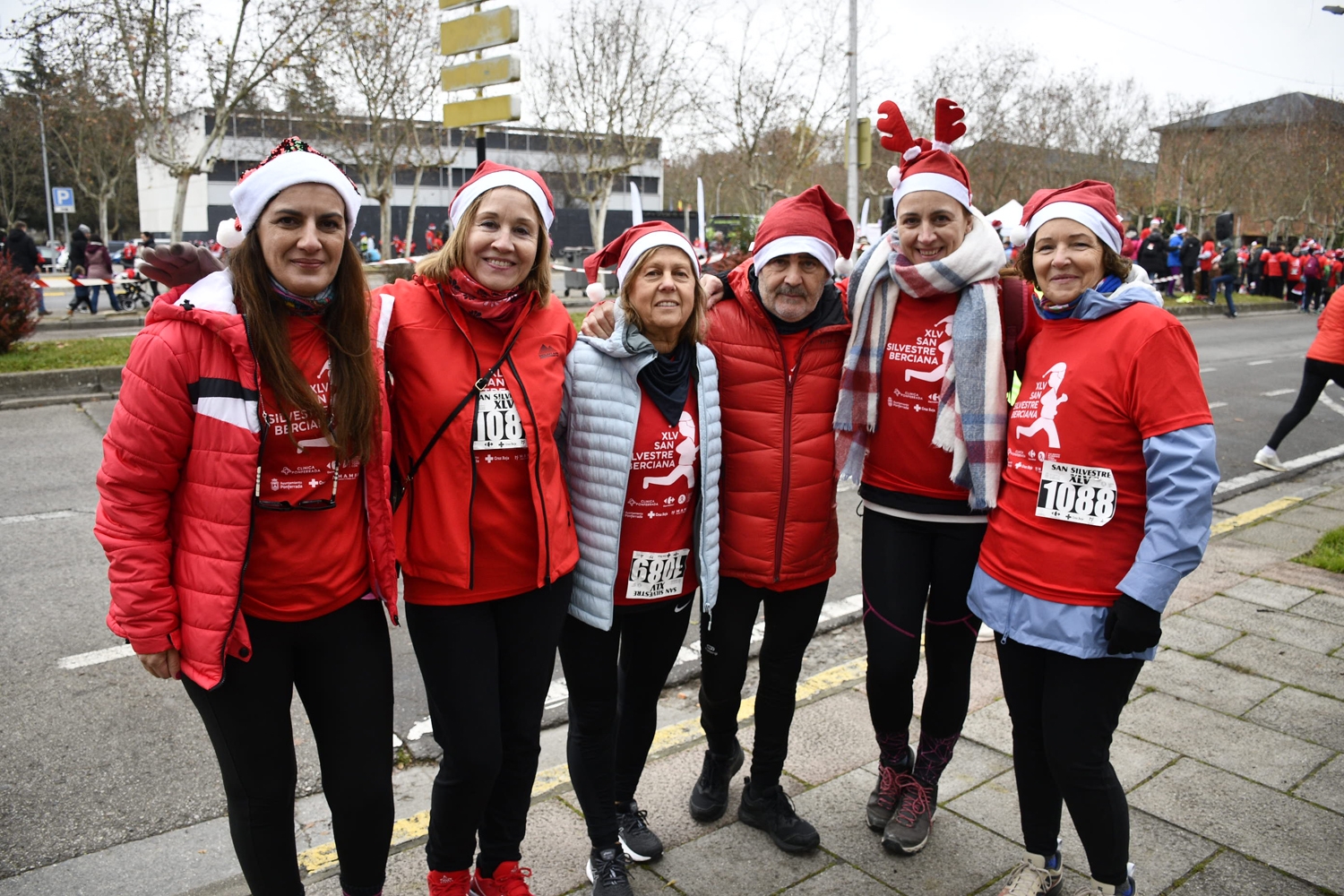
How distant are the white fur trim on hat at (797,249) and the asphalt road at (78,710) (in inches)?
91.6

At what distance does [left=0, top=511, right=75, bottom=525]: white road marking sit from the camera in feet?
20.6

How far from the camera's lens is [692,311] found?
2809 millimetres

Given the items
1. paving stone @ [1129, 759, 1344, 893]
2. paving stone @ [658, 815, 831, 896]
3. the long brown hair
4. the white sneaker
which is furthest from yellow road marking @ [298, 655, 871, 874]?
the white sneaker

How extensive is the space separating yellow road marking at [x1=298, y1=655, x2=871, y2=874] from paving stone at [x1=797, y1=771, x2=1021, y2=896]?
18.6 inches

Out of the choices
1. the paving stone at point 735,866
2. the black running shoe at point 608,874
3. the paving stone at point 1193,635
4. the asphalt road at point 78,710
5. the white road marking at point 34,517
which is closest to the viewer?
the black running shoe at point 608,874

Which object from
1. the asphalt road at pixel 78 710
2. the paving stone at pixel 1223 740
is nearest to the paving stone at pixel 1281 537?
the asphalt road at pixel 78 710

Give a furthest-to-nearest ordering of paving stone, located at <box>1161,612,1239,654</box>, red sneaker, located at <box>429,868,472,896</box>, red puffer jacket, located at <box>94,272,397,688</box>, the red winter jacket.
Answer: paving stone, located at <box>1161,612,1239,654</box> < red sneaker, located at <box>429,868,472,896</box> < the red winter jacket < red puffer jacket, located at <box>94,272,397,688</box>

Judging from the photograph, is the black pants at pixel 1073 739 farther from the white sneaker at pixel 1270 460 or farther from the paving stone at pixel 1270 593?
the white sneaker at pixel 1270 460

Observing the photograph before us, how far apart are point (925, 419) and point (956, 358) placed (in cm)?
21

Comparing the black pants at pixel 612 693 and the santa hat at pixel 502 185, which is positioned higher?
the santa hat at pixel 502 185

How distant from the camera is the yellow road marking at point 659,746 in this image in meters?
2.94

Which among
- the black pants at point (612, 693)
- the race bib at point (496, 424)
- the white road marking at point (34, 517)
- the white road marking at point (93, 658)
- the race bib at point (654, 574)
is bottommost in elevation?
the white road marking at point (93, 658)

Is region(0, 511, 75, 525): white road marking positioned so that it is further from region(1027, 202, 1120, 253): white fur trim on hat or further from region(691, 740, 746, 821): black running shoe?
region(1027, 202, 1120, 253): white fur trim on hat

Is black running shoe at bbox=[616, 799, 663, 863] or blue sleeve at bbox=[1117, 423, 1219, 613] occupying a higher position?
blue sleeve at bbox=[1117, 423, 1219, 613]
